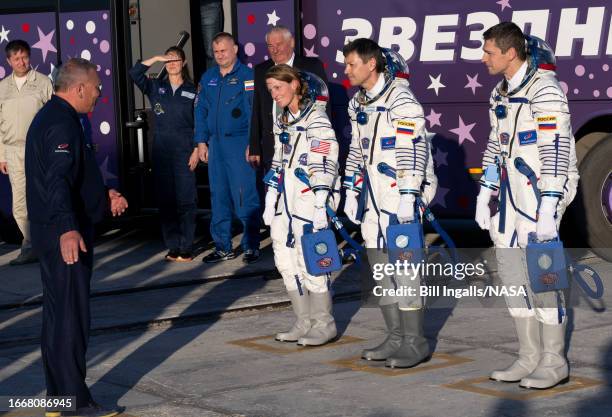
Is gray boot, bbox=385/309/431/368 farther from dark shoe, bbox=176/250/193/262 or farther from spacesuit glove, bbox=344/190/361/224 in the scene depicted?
dark shoe, bbox=176/250/193/262

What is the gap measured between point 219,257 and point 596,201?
11.0ft

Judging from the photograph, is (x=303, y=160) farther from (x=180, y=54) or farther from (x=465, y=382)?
(x=180, y=54)

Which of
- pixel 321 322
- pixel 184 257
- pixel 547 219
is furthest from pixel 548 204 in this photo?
pixel 184 257

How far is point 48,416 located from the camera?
6699 mm

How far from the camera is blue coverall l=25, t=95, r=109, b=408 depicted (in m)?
6.50

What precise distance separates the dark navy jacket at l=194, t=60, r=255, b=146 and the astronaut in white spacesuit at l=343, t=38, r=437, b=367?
394cm

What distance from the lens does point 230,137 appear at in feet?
39.4

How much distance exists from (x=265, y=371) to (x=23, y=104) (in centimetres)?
522

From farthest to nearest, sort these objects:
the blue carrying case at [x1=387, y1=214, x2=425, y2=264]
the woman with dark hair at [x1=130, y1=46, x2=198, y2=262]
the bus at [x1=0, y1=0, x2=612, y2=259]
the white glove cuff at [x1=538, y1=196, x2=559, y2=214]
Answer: the woman with dark hair at [x1=130, y1=46, x2=198, y2=262], the bus at [x1=0, y1=0, x2=612, y2=259], the blue carrying case at [x1=387, y1=214, x2=425, y2=264], the white glove cuff at [x1=538, y1=196, x2=559, y2=214]

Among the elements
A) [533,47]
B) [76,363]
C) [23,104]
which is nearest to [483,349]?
[533,47]

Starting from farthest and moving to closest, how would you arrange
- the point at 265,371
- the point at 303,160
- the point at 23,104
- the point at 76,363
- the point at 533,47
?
the point at 23,104 < the point at 303,160 < the point at 265,371 < the point at 533,47 < the point at 76,363

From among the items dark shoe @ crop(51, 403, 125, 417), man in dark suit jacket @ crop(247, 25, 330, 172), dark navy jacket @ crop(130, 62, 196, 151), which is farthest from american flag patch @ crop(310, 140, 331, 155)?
dark navy jacket @ crop(130, 62, 196, 151)

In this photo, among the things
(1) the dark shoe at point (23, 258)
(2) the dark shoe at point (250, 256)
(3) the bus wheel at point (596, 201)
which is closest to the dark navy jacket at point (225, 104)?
(2) the dark shoe at point (250, 256)

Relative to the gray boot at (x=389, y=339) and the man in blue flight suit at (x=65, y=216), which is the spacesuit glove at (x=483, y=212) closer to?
the gray boot at (x=389, y=339)
